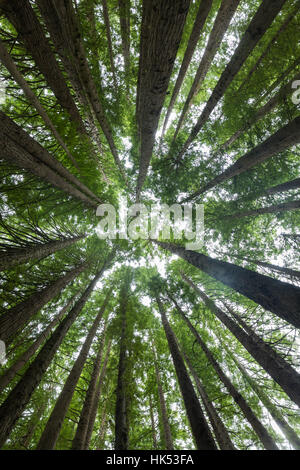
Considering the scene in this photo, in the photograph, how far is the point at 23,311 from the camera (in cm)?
436

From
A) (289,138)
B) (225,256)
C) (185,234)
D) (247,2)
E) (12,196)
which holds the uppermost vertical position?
(247,2)

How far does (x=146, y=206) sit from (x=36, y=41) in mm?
6968

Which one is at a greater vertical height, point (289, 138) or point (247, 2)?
point (247, 2)

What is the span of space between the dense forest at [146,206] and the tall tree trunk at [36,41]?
1.1 inches

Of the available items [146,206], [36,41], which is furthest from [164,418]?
[36,41]

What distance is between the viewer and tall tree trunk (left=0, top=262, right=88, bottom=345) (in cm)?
400

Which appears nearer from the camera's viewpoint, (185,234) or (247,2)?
(247,2)
